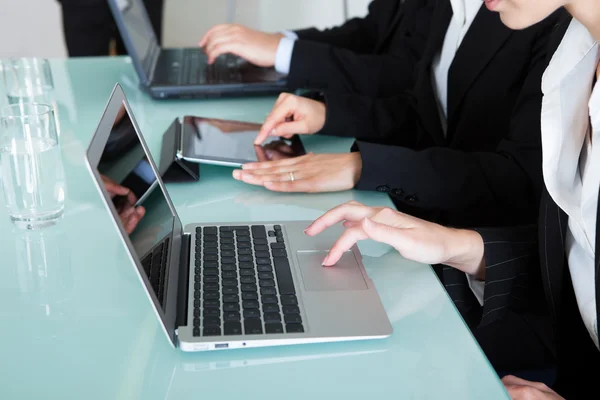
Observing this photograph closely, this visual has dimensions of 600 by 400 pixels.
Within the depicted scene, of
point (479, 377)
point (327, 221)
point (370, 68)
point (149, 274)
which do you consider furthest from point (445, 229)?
point (370, 68)

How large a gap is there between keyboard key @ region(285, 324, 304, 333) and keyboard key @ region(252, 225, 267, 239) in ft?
0.70

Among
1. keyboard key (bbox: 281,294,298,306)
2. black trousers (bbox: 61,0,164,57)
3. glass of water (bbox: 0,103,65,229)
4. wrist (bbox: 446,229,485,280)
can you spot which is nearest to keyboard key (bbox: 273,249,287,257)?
keyboard key (bbox: 281,294,298,306)

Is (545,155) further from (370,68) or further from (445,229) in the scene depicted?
(370,68)

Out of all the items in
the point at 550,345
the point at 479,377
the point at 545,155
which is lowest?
the point at 550,345

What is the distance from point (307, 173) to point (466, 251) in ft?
1.01

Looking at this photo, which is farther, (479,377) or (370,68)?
(370,68)

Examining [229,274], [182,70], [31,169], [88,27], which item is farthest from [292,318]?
[88,27]

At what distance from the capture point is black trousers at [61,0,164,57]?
2.80 meters

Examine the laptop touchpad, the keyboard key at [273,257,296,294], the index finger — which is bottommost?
the laptop touchpad

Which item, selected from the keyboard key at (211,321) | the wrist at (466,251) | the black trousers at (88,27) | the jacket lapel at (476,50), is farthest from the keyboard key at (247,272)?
the black trousers at (88,27)

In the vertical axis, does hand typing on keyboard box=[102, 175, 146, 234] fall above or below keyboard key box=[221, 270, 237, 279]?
above

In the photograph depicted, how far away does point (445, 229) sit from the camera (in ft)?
3.18

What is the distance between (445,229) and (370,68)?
2.52 ft

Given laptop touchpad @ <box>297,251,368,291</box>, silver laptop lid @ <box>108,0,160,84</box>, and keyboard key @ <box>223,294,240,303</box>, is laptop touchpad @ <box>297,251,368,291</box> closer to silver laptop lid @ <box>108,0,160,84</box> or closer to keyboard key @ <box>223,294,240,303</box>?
keyboard key @ <box>223,294,240,303</box>
